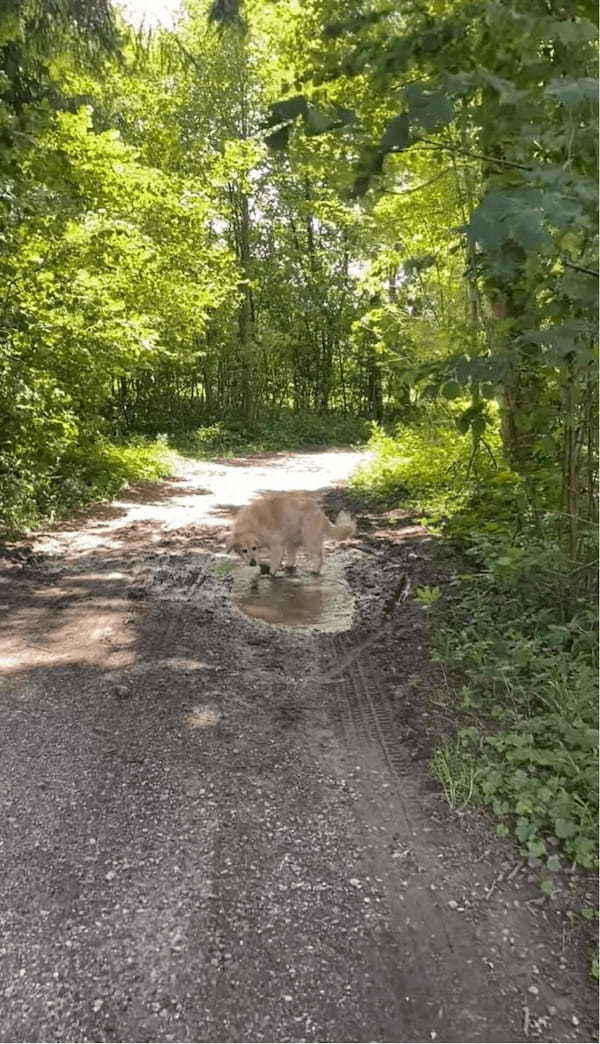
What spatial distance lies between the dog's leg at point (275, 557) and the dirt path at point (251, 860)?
1.60 m

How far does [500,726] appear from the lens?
12.1ft

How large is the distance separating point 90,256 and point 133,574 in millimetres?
5528

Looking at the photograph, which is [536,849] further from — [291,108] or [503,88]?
[291,108]

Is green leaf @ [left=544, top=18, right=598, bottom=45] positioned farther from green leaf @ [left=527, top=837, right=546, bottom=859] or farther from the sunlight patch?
the sunlight patch

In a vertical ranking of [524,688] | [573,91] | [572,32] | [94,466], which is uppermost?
[572,32]

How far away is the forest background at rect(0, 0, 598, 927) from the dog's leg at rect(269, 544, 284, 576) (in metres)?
1.89

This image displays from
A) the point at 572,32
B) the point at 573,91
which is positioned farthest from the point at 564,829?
the point at 572,32

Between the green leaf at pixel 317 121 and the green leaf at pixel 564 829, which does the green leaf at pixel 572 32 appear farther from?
the green leaf at pixel 564 829

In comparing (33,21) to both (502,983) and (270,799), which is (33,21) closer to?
(270,799)

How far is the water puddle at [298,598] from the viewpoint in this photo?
5570 millimetres

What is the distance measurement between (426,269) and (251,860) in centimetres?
1039

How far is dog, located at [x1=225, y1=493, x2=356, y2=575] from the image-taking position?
22.2ft

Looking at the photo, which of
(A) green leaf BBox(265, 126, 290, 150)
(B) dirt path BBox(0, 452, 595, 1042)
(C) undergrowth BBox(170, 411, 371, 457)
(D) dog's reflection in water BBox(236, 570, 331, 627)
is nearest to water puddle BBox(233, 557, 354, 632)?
(D) dog's reflection in water BBox(236, 570, 331, 627)

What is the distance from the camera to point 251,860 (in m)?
2.78
